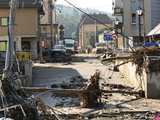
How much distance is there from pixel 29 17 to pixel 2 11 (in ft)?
10.3

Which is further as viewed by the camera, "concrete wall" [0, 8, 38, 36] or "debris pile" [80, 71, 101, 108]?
"concrete wall" [0, 8, 38, 36]

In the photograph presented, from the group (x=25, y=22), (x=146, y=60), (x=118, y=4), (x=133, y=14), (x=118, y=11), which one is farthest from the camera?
(x=118, y=4)

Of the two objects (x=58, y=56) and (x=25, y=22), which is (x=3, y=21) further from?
(x=58, y=56)

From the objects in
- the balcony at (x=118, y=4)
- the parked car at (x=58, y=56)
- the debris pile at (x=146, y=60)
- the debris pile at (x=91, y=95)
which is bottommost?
the debris pile at (x=91, y=95)

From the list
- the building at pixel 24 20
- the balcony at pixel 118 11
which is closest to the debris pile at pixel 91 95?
the building at pixel 24 20

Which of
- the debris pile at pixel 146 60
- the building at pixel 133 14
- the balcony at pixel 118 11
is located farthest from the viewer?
the balcony at pixel 118 11

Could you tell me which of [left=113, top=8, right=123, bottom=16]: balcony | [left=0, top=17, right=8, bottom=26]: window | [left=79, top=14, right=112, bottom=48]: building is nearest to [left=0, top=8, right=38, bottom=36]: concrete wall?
[left=0, top=17, right=8, bottom=26]: window

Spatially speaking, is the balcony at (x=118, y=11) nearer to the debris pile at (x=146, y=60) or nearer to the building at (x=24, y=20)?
the building at (x=24, y=20)

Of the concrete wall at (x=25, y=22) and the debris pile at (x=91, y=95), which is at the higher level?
the concrete wall at (x=25, y=22)

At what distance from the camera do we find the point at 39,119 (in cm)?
1307

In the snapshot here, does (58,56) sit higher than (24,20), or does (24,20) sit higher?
(24,20)

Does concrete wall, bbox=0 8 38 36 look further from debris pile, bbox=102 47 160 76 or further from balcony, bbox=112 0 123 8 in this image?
debris pile, bbox=102 47 160 76

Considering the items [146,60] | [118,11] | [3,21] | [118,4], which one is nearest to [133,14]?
[118,11]

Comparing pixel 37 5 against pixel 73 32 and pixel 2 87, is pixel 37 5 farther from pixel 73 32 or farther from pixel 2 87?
pixel 73 32
